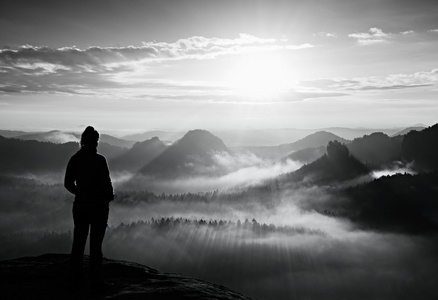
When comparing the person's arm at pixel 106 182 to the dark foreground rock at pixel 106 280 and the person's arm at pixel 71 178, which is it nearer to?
the person's arm at pixel 71 178

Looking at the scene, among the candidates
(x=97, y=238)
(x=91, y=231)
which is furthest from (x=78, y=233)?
(x=97, y=238)

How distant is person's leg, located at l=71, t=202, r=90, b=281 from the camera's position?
13.1 metres

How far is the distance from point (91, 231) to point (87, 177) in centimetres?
207

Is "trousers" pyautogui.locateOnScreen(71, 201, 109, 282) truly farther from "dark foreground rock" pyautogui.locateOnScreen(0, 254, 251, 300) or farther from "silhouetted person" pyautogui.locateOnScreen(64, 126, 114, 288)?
"dark foreground rock" pyautogui.locateOnScreen(0, 254, 251, 300)

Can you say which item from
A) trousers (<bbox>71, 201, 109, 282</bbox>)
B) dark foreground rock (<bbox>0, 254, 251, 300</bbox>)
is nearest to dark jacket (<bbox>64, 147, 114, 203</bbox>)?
trousers (<bbox>71, 201, 109, 282</bbox>)

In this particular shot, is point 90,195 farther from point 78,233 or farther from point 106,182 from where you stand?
point 78,233

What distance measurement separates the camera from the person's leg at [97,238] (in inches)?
521

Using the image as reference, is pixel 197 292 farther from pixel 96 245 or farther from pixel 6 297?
pixel 6 297

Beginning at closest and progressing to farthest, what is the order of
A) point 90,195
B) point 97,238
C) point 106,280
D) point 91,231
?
point 90,195, point 91,231, point 97,238, point 106,280

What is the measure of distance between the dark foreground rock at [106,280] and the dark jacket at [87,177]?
349cm

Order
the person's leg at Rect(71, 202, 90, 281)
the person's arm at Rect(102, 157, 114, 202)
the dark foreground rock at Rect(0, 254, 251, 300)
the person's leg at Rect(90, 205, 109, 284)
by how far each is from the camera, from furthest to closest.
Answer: the person's arm at Rect(102, 157, 114, 202) < the person's leg at Rect(90, 205, 109, 284) < the person's leg at Rect(71, 202, 90, 281) < the dark foreground rock at Rect(0, 254, 251, 300)

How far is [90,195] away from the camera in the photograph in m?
13.2

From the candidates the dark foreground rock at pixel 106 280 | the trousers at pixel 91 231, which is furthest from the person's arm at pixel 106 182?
the dark foreground rock at pixel 106 280

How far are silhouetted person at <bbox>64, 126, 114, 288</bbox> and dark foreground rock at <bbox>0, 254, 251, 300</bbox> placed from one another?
774 mm
